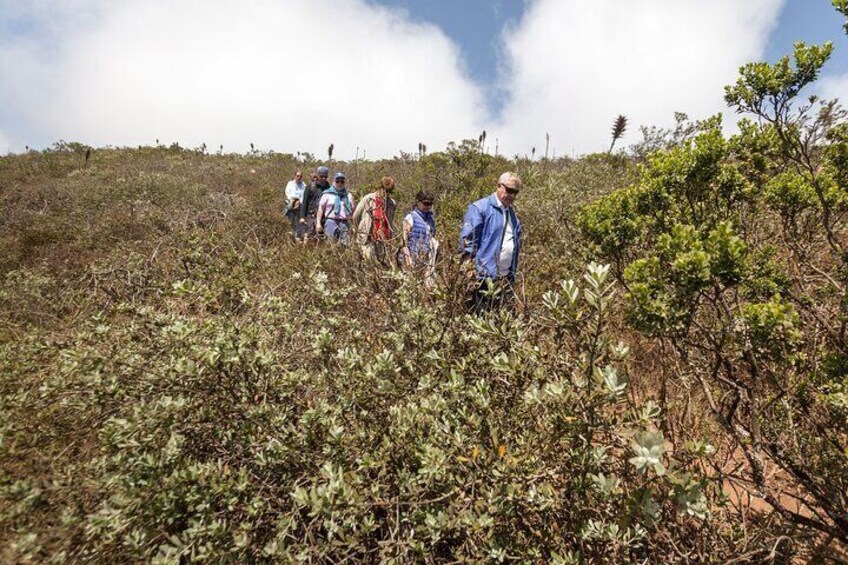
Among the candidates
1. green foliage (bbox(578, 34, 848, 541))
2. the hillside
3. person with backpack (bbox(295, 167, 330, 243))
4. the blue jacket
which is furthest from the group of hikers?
person with backpack (bbox(295, 167, 330, 243))

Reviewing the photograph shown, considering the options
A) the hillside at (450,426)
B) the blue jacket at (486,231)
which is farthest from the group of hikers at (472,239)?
the hillside at (450,426)

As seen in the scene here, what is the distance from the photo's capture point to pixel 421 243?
4.22 m

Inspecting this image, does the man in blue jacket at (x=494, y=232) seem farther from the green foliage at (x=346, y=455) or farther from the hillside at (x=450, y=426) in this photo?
the green foliage at (x=346, y=455)

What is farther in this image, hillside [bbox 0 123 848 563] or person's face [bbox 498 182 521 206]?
person's face [bbox 498 182 521 206]

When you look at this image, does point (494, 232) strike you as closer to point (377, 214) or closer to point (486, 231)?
point (486, 231)

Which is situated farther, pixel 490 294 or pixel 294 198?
pixel 294 198

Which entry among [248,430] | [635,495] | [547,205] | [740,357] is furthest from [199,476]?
[547,205]

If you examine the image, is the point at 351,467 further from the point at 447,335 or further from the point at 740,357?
the point at 740,357

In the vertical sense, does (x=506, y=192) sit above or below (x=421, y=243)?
above

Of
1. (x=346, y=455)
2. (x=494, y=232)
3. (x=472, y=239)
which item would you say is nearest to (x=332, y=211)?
(x=472, y=239)

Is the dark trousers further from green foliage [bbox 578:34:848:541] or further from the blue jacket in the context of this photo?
green foliage [bbox 578:34:848:541]

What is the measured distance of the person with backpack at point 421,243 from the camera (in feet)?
11.8

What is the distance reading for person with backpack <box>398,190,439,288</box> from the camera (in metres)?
3.58

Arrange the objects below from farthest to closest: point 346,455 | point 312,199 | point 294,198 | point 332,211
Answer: point 294,198
point 312,199
point 332,211
point 346,455
